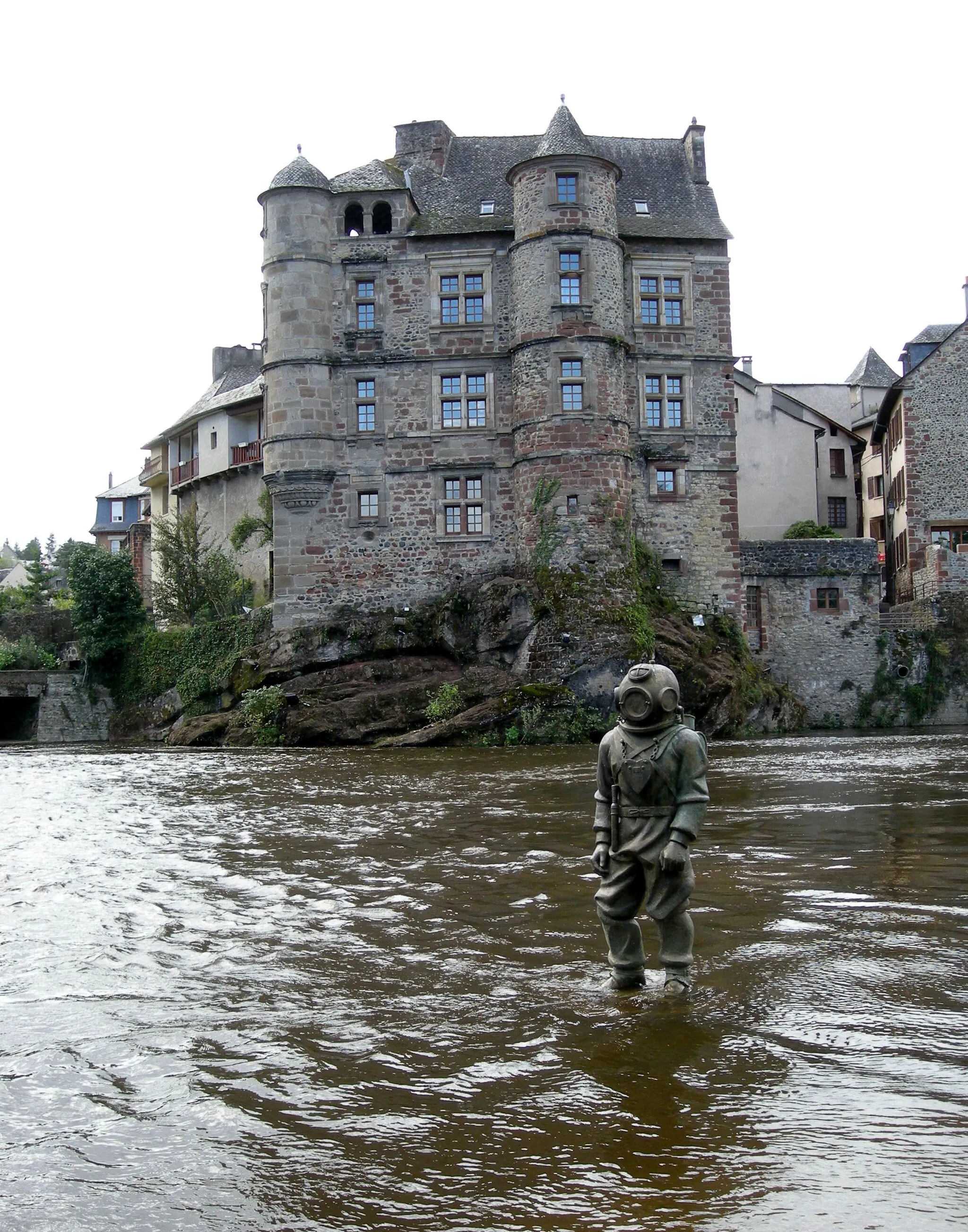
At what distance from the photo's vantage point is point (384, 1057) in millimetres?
5895

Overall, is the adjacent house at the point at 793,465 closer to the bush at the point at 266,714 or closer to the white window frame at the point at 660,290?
the white window frame at the point at 660,290

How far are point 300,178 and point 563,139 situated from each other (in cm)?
807

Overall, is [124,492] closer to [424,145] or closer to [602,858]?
[424,145]

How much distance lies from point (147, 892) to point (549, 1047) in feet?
18.0

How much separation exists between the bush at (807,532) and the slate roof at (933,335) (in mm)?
8292

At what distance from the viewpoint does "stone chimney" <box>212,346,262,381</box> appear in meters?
56.4

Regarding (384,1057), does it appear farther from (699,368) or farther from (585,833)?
(699,368)

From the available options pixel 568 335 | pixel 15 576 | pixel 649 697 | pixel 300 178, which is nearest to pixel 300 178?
pixel 300 178

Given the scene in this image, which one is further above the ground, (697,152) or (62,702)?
(697,152)

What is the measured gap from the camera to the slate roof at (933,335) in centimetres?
4844

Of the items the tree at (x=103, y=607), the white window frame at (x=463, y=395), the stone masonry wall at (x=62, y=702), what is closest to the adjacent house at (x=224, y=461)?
the tree at (x=103, y=607)

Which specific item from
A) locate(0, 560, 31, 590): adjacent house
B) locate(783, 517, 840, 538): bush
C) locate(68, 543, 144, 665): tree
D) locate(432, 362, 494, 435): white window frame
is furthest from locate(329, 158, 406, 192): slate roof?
locate(0, 560, 31, 590): adjacent house

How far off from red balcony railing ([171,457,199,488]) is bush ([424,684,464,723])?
827 inches

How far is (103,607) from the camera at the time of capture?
143ft
